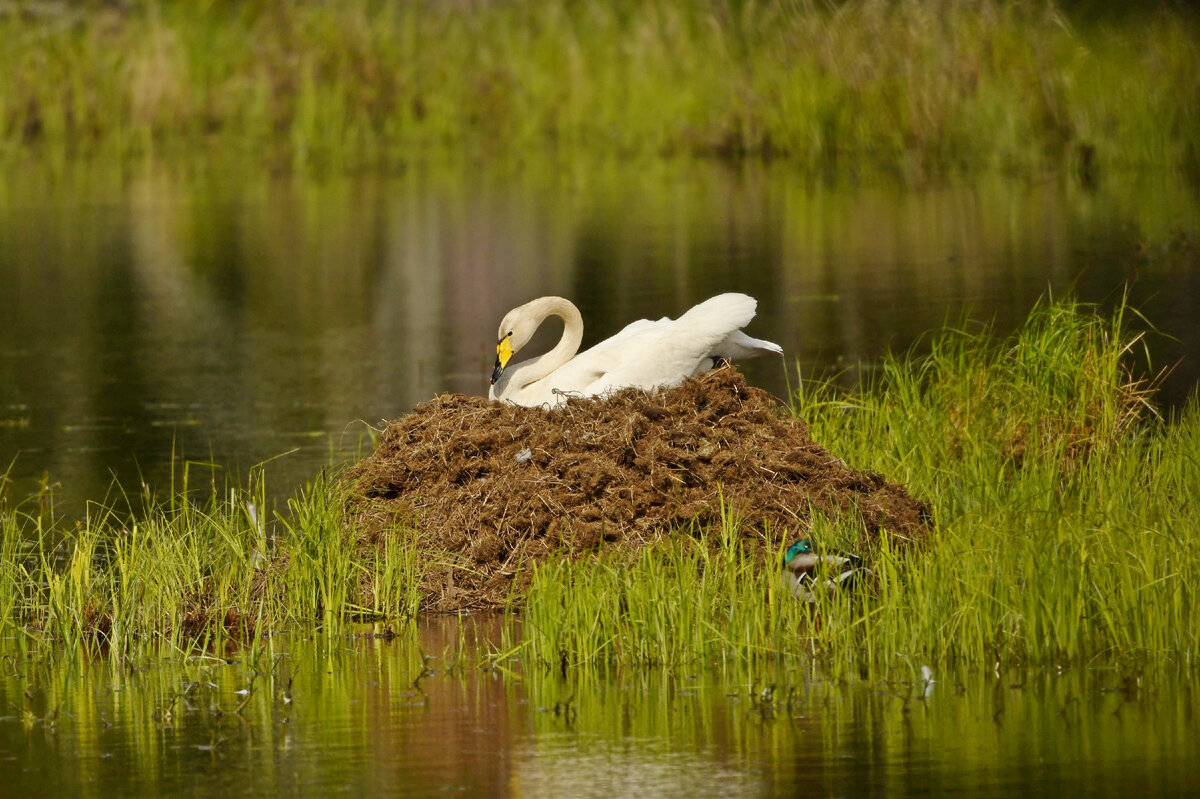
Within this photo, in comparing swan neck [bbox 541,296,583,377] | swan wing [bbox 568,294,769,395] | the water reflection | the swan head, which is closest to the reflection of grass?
swan wing [bbox 568,294,769,395]

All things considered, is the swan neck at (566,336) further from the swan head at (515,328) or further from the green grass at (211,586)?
the green grass at (211,586)

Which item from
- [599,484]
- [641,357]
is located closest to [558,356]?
[641,357]

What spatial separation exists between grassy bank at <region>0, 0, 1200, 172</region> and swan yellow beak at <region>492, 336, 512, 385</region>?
1878 centimetres

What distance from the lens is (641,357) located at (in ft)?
37.2

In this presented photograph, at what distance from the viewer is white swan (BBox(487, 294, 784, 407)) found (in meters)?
11.3

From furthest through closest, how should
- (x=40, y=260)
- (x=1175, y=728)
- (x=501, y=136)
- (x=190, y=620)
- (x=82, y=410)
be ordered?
(x=501, y=136), (x=40, y=260), (x=82, y=410), (x=190, y=620), (x=1175, y=728)

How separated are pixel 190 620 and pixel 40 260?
1805 cm

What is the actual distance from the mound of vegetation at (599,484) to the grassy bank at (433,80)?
799 inches

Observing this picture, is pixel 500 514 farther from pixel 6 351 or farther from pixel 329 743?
pixel 6 351

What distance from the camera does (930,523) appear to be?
32.8 ft

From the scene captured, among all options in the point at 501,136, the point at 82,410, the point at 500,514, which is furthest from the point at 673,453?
the point at 501,136

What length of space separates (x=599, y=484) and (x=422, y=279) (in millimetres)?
14377

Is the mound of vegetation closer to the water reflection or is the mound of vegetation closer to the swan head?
the water reflection

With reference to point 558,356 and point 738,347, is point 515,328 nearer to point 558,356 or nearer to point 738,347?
point 558,356
